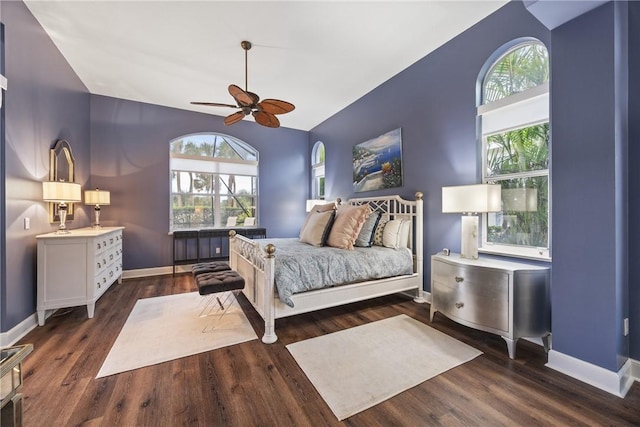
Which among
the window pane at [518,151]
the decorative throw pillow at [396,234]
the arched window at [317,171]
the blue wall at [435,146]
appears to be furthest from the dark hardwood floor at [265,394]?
the arched window at [317,171]

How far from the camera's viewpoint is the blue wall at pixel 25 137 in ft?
7.59

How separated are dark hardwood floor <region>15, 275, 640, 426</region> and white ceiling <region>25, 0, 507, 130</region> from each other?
3.19 metres

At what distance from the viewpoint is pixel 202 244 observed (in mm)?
5145

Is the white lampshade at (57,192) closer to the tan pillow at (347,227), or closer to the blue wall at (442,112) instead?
the tan pillow at (347,227)

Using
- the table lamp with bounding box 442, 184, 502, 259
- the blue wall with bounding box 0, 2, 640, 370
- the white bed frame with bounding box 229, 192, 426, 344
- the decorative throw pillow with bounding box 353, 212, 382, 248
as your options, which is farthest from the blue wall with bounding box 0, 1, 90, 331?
the table lamp with bounding box 442, 184, 502, 259

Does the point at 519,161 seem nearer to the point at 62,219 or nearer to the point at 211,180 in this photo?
the point at 62,219

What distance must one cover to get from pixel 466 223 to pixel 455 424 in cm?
173

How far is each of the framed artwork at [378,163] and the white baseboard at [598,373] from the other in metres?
2.48

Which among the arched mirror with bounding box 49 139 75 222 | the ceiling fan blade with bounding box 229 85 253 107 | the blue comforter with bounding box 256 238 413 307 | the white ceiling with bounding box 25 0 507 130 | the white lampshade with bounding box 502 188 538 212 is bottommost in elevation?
the blue comforter with bounding box 256 238 413 307

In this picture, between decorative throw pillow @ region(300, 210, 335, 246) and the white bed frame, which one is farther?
decorative throw pillow @ region(300, 210, 335, 246)

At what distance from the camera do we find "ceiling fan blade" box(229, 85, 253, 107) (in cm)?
275

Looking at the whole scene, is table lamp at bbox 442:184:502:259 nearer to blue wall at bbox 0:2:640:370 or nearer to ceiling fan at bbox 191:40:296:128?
blue wall at bbox 0:2:640:370

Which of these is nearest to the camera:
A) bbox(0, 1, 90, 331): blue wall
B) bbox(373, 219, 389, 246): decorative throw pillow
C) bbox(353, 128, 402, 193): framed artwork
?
bbox(0, 1, 90, 331): blue wall

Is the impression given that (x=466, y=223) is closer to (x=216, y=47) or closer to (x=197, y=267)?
(x=197, y=267)
